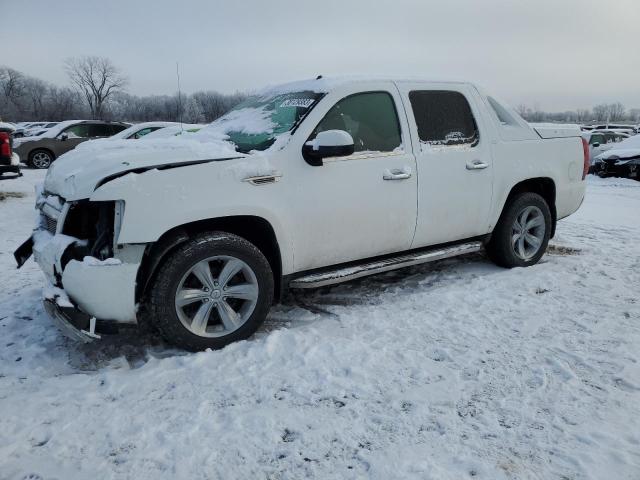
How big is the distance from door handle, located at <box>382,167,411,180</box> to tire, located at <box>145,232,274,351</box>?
46.3 inches

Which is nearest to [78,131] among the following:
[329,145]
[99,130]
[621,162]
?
[99,130]

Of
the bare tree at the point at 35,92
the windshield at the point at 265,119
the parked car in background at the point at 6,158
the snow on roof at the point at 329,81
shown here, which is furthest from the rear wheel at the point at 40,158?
the bare tree at the point at 35,92

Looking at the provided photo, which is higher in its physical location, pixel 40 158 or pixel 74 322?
pixel 40 158

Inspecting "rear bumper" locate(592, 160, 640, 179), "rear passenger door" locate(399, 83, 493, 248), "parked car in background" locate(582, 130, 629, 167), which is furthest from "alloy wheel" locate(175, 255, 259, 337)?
"parked car in background" locate(582, 130, 629, 167)

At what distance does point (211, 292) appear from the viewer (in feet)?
10.7

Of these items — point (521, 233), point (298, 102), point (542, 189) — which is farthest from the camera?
point (542, 189)

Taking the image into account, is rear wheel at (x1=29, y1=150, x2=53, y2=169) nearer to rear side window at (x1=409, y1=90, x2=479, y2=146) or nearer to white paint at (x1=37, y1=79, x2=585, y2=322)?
white paint at (x1=37, y1=79, x2=585, y2=322)

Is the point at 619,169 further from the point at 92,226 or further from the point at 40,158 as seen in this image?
the point at 40,158

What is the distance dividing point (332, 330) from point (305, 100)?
5.79ft

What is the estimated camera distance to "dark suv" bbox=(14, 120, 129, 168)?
16047 millimetres

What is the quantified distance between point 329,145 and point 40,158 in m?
15.9

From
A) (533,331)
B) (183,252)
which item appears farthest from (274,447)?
(533,331)

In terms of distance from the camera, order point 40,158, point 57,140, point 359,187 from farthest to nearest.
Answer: point 57,140 → point 40,158 → point 359,187

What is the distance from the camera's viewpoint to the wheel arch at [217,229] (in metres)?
3.12
